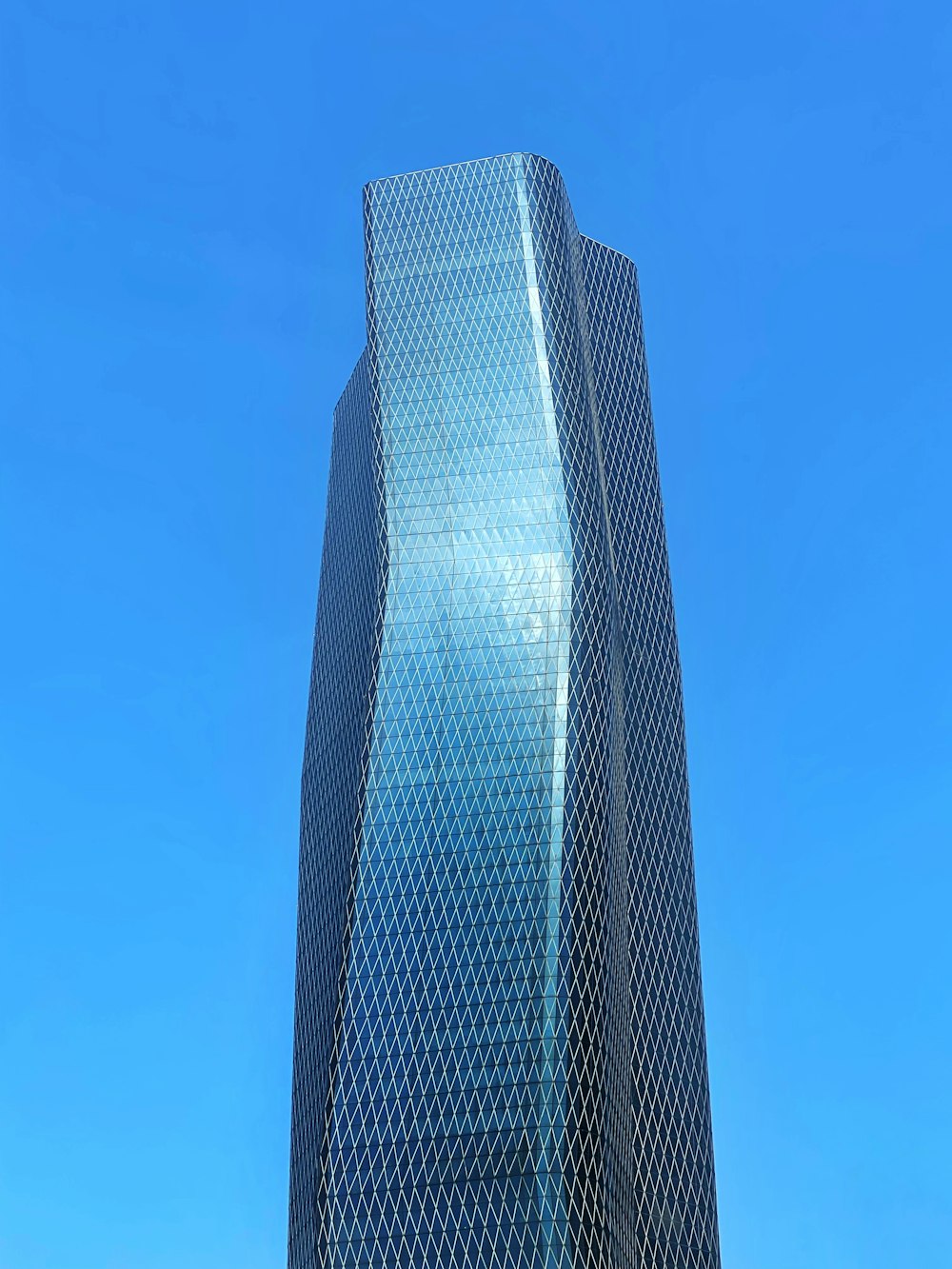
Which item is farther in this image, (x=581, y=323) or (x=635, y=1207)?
(x=581, y=323)

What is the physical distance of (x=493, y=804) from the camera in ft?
331

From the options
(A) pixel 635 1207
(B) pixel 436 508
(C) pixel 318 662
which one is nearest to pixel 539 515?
(B) pixel 436 508

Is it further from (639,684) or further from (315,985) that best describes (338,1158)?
(639,684)

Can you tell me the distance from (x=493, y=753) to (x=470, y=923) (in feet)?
35.5

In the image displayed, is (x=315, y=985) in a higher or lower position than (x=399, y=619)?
lower

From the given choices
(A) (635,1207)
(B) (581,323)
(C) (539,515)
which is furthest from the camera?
(B) (581,323)

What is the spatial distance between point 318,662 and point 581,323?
109 feet

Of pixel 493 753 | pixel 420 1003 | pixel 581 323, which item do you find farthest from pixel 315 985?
pixel 581 323

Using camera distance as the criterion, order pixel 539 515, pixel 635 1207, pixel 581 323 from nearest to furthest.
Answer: pixel 635 1207 < pixel 539 515 < pixel 581 323

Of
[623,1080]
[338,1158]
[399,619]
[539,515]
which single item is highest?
[539,515]

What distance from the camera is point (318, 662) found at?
129500 mm

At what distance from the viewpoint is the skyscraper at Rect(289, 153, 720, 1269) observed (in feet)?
305

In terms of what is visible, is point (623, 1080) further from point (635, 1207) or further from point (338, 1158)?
point (338, 1158)

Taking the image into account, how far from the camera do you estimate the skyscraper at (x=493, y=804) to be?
92812mm
